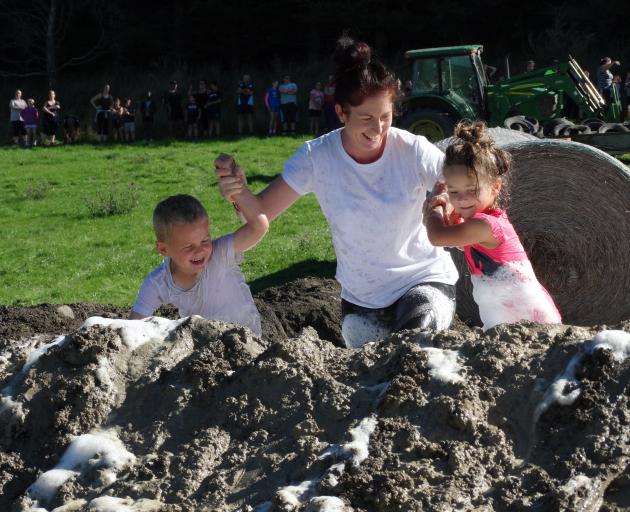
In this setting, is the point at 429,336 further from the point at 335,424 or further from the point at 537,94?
the point at 537,94

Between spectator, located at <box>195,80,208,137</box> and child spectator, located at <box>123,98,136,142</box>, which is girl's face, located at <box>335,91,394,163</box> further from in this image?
spectator, located at <box>195,80,208,137</box>

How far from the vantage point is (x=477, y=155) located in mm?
3980

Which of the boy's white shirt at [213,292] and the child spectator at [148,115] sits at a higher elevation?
the child spectator at [148,115]

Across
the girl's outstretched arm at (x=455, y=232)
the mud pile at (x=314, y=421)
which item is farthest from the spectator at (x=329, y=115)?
the mud pile at (x=314, y=421)

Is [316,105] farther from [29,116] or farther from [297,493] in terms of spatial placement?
[297,493]

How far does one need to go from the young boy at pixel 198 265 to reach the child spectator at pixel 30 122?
68.0 ft

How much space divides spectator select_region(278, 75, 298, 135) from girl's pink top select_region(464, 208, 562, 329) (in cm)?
2084

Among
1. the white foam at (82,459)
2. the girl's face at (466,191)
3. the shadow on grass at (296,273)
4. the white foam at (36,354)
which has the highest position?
the girl's face at (466,191)

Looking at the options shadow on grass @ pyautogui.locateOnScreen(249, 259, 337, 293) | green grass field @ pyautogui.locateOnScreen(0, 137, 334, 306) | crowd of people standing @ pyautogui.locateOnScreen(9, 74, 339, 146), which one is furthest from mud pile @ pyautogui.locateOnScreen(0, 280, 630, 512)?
crowd of people standing @ pyautogui.locateOnScreen(9, 74, 339, 146)

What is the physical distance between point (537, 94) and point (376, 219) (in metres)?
13.6

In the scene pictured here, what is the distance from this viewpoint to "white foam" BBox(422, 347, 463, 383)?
2.70 m

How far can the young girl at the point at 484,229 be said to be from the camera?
4.00 metres

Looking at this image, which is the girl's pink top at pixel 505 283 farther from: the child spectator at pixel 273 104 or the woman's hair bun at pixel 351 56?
the child spectator at pixel 273 104

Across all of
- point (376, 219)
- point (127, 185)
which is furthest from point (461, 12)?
point (376, 219)
